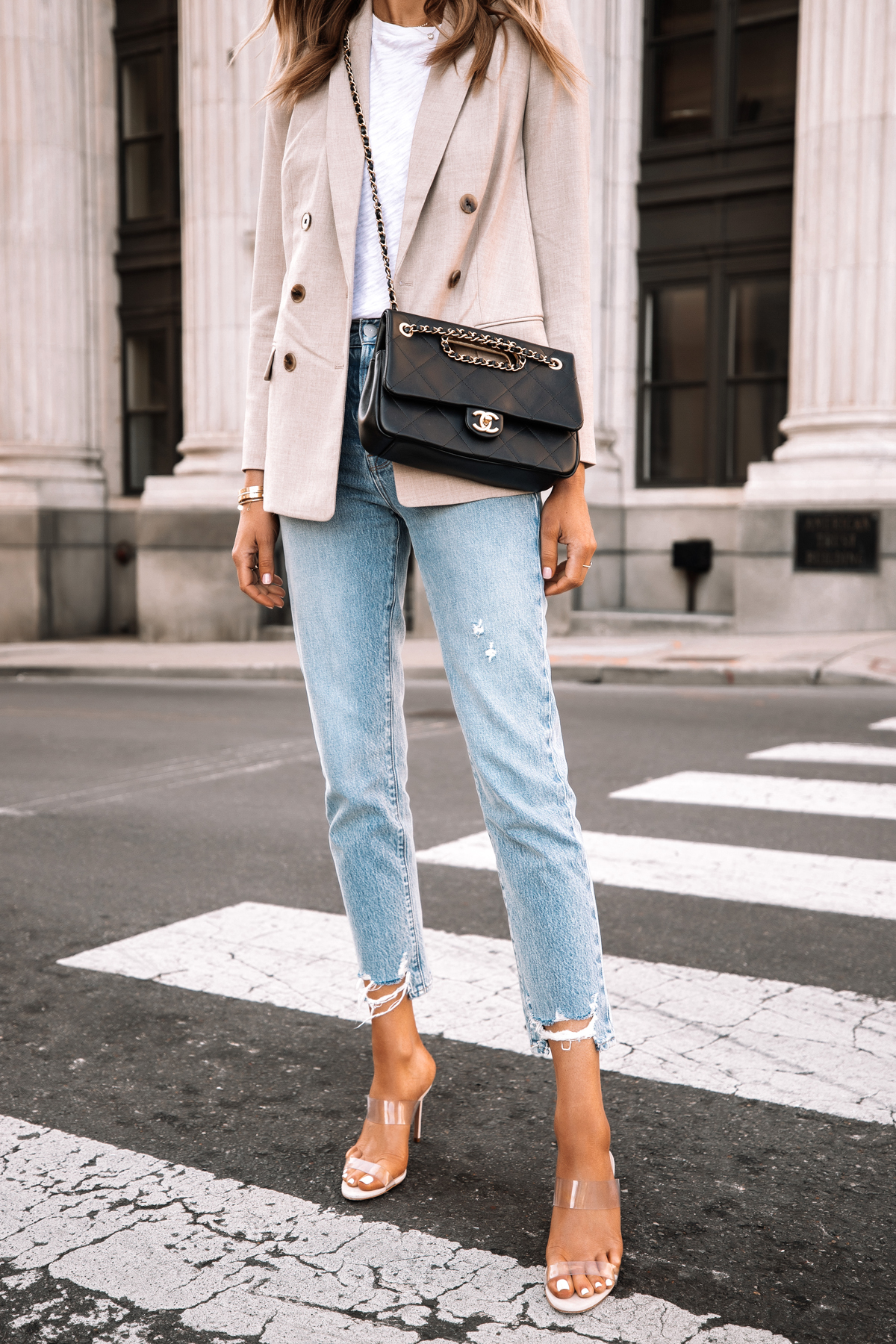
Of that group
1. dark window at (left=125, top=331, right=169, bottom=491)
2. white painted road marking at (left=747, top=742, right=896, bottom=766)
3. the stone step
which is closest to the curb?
white painted road marking at (left=747, top=742, right=896, bottom=766)

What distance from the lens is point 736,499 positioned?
15.4m

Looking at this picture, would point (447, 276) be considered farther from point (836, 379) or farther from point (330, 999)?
point (836, 379)

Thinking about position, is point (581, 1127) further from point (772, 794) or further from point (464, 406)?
point (772, 794)

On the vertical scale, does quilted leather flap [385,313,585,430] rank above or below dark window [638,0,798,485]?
below

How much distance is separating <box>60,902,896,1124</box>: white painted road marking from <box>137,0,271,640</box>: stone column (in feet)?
39.6

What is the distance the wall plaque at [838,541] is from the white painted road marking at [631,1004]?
10.1 m

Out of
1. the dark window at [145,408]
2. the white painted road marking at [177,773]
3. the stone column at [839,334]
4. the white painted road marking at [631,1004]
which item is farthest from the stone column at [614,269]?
the white painted road marking at [631,1004]

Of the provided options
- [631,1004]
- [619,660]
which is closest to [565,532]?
[631,1004]

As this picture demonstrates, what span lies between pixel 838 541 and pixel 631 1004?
10623mm

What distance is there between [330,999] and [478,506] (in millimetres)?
1602

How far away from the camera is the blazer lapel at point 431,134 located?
2.21m

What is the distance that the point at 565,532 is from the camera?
7.52 ft

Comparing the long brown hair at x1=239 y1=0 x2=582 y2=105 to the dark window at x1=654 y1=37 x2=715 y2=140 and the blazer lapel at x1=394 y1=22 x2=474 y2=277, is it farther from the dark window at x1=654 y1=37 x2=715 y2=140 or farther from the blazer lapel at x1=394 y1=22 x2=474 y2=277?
the dark window at x1=654 y1=37 x2=715 y2=140

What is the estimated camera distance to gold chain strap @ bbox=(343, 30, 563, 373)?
2.17m
